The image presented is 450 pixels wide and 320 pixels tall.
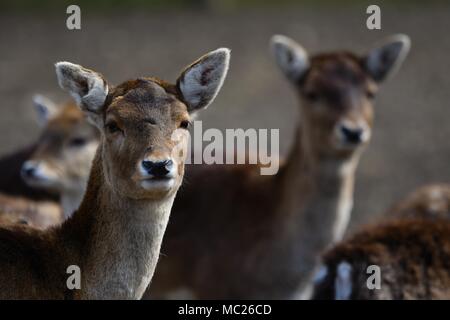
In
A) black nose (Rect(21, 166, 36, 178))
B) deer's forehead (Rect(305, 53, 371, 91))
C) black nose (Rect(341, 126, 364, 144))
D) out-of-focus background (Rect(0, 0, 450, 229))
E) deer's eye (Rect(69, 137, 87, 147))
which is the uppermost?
out-of-focus background (Rect(0, 0, 450, 229))

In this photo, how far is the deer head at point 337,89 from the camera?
26.0 ft

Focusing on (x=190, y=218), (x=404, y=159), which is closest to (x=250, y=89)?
(x=404, y=159)

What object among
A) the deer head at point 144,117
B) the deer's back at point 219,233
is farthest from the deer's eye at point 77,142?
the deer head at point 144,117

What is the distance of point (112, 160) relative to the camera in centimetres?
529

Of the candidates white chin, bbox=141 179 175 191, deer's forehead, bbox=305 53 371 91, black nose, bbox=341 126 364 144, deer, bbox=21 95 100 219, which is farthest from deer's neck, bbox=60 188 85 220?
white chin, bbox=141 179 175 191

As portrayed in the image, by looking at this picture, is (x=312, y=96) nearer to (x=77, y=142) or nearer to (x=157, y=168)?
(x=77, y=142)

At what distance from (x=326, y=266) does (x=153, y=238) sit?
1391 mm

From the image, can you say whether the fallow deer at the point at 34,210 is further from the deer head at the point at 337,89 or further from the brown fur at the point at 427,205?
the brown fur at the point at 427,205

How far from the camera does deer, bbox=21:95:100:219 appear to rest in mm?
8375

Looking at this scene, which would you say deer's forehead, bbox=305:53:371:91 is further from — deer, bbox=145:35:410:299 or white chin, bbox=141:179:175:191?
white chin, bbox=141:179:175:191

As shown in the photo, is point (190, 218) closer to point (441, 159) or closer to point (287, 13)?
point (441, 159)

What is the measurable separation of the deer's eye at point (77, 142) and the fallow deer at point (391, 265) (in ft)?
10.4

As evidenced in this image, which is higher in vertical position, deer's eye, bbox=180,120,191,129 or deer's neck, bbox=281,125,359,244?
deer's eye, bbox=180,120,191,129

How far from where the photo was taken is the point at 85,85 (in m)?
5.54
